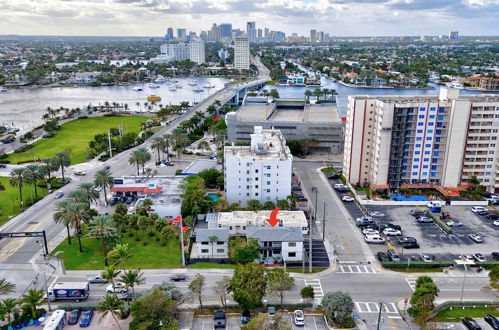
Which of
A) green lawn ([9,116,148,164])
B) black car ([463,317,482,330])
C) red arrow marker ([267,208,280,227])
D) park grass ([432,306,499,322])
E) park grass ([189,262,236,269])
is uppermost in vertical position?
red arrow marker ([267,208,280,227])

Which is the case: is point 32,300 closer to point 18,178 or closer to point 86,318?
point 86,318

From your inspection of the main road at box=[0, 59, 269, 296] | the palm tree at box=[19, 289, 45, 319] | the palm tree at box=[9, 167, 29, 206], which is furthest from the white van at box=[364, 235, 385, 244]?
the palm tree at box=[9, 167, 29, 206]

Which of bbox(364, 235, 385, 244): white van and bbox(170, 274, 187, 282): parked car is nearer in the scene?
bbox(170, 274, 187, 282): parked car

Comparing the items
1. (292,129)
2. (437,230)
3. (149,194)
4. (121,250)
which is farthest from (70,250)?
(292,129)

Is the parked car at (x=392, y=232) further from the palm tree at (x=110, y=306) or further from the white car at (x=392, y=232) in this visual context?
the palm tree at (x=110, y=306)

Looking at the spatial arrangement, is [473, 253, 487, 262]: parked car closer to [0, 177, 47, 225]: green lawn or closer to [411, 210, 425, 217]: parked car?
[411, 210, 425, 217]: parked car

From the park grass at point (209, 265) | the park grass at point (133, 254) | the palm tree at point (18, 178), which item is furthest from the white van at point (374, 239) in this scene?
the palm tree at point (18, 178)
